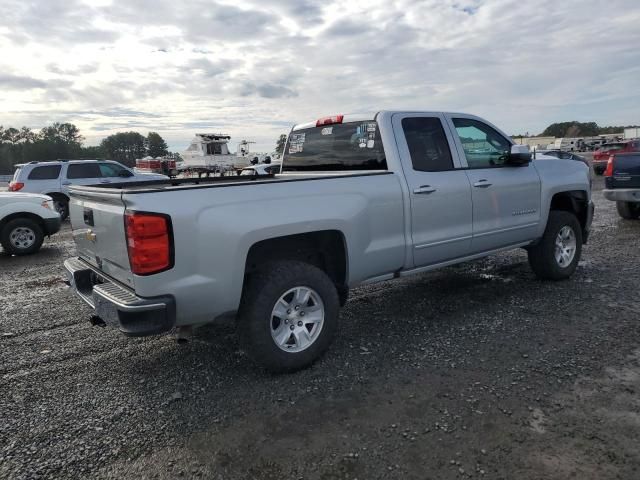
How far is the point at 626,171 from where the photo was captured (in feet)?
32.1

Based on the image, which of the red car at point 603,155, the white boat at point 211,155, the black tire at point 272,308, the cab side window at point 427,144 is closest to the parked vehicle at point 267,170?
the cab side window at point 427,144

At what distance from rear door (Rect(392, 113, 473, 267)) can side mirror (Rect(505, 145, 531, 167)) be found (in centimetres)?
73

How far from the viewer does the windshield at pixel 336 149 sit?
14.8 ft

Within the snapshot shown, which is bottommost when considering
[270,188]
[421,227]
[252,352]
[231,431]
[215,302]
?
[231,431]

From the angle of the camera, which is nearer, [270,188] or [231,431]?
[231,431]

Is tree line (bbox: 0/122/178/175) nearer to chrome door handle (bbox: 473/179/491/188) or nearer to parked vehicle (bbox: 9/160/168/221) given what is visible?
parked vehicle (bbox: 9/160/168/221)

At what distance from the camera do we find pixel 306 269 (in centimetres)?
365

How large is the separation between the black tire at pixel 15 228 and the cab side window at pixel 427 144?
7.80 meters

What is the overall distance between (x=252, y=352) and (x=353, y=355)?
0.93 metres

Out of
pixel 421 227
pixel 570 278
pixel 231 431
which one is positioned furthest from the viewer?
pixel 570 278

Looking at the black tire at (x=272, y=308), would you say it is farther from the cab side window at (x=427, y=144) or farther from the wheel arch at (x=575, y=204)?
the wheel arch at (x=575, y=204)

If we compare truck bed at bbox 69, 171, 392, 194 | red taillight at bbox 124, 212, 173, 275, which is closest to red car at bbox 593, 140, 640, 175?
truck bed at bbox 69, 171, 392, 194

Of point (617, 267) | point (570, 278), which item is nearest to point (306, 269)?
point (570, 278)

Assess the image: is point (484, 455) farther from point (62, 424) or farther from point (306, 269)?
point (62, 424)
